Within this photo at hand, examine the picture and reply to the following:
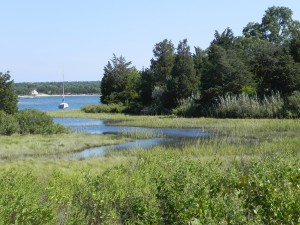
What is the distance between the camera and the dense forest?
42219 mm

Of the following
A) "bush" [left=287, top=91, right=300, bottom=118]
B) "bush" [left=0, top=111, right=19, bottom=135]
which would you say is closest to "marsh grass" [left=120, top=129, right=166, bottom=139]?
"bush" [left=0, top=111, right=19, bottom=135]

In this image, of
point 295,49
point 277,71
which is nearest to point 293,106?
point 277,71

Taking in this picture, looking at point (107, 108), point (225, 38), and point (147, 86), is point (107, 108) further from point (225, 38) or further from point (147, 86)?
Answer: point (225, 38)

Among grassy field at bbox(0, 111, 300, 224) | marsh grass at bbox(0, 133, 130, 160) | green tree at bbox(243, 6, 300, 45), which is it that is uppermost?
green tree at bbox(243, 6, 300, 45)

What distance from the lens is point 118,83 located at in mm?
68375

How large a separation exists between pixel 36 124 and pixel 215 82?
2022cm

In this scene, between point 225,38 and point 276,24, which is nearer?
point 225,38

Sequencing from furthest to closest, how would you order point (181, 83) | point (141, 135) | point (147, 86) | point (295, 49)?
1. point (147, 86)
2. point (181, 83)
3. point (295, 49)
4. point (141, 135)

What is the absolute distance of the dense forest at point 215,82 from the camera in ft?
139

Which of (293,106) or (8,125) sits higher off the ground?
(293,106)

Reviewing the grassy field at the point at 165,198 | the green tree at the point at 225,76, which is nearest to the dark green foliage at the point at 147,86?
the green tree at the point at 225,76

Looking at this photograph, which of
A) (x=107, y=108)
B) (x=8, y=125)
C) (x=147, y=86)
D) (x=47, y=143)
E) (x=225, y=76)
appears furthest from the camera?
(x=107, y=108)

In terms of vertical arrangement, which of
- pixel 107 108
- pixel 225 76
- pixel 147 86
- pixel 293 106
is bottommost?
pixel 107 108

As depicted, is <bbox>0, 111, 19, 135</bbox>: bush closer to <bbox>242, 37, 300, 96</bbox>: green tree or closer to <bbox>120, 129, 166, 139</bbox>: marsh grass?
<bbox>120, 129, 166, 139</bbox>: marsh grass
